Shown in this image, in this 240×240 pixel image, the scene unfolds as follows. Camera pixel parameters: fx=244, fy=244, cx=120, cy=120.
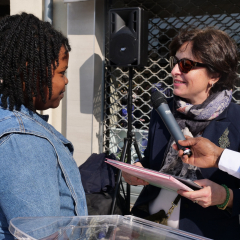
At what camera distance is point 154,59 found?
4.06 metres

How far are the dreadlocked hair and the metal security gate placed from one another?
312 cm

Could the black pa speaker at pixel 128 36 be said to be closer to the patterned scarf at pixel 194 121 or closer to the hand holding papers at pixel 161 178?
the patterned scarf at pixel 194 121

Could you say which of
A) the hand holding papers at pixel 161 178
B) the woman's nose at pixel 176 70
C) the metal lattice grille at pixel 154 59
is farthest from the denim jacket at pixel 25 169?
the metal lattice grille at pixel 154 59

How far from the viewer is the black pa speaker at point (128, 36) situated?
308 centimetres

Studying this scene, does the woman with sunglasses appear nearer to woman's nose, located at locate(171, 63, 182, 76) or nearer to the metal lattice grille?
woman's nose, located at locate(171, 63, 182, 76)

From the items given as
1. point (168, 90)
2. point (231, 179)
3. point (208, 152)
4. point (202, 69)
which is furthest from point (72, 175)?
point (168, 90)

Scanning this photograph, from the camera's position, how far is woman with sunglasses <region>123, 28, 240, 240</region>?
1.43m

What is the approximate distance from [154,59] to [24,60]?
11.0 feet

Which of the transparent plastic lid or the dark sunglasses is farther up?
the dark sunglasses

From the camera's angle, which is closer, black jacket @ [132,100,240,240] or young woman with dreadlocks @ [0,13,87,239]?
young woman with dreadlocks @ [0,13,87,239]

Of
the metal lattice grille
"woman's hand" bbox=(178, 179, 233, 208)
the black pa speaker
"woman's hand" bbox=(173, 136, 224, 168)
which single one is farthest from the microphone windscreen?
the metal lattice grille

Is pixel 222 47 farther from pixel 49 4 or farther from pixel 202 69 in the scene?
pixel 49 4

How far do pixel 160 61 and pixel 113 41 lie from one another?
3.68 feet

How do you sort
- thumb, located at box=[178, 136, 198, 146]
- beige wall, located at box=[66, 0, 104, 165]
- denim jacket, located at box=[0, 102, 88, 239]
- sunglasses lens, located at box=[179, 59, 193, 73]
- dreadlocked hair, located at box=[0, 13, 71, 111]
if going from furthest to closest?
beige wall, located at box=[66, 0, 104, 165], sunglasses lens, located at box=[179, 59, 193, 73], thumb, located at box=[178, 136, 198, 146], dreadlocked hair, located at box=[0, 13, 71, 111], denim jacket, located at box=[0, 102, 88, 239]
